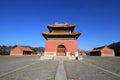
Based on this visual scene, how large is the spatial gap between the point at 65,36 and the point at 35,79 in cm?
2422

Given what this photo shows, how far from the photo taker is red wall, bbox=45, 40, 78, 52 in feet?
101

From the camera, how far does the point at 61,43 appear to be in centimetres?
3106

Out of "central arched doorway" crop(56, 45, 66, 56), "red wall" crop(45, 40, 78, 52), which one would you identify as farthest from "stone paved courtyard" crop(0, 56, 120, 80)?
"central arched doorway" crop(56, 45, 66, 56)

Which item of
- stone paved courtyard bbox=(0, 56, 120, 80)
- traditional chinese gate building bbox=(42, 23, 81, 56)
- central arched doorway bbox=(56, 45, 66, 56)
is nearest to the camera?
stone paved courtyard bbox=(0, 56, 120, 80)

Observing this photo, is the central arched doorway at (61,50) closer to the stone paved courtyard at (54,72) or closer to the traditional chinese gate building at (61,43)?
the traditional chinese gate building at (61,43)

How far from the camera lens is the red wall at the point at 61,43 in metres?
30.9

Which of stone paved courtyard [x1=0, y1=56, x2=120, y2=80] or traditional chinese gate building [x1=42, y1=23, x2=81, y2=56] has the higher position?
traditional chinese gate building [x1=42, y1=23, x2=81, y2=56]

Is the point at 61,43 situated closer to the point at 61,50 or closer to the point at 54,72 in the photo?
the point at 61,50

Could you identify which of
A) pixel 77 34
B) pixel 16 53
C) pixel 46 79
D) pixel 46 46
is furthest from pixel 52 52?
pixel 16 53

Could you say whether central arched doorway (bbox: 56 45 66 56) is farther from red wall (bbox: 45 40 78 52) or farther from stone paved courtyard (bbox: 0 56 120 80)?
stone paved courtyard (bbox: 0 56 120 80)

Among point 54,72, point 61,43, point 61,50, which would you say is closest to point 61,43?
point 61,43

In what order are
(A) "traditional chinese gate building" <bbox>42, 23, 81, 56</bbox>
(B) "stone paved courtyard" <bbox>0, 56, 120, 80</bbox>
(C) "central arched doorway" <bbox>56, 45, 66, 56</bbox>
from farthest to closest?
(C) "central arched doorway" <bbox>56, 45, 66, 56</bbox> → (A) "traditional chinese gate building" <bbox>42, 23, 81, 56</bbox> → (B) "stone paved courtyard" <bbox>0, 56, 120, 80</bbox>

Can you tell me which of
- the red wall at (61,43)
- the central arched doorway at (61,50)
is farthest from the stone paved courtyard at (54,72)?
the central arched doorway at (61,50)

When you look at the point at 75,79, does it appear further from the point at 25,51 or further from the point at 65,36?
the point at 25,51
